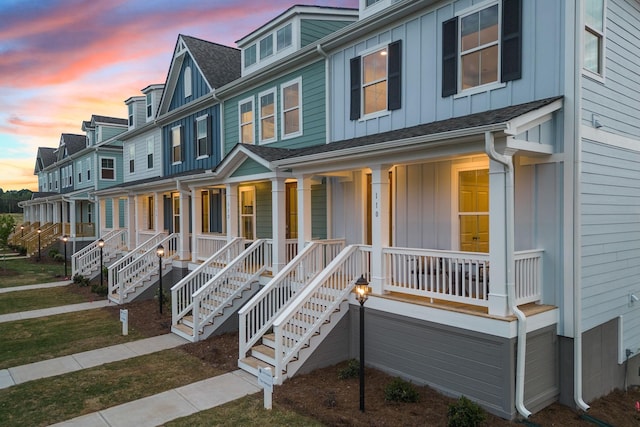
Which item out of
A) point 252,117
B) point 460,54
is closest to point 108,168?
point 252,117

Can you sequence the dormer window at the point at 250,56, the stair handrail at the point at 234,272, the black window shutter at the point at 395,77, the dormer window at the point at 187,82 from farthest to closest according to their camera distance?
the dormer window at the point at 187,82
the dormer window at the point at 250,56
the stair handrail at the point at 234,272
the black window shutter at the point at 395,77

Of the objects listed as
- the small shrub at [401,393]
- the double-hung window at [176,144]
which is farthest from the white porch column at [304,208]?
the double-hung window at [176,144]

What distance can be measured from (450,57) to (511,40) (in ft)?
3.95

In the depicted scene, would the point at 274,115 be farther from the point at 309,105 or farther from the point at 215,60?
the point at 215,60

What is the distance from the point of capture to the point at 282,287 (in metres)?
9.28

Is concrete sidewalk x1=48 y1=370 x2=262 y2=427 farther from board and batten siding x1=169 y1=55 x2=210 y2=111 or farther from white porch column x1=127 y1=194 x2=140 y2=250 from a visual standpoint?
white porch column x1=127 y1=194 x2=140 y2=250

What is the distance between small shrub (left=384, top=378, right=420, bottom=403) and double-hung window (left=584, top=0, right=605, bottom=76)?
235 inches

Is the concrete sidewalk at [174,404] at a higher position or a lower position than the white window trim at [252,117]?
lower

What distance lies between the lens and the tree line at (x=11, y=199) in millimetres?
74625

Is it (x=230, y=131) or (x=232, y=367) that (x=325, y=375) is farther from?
(x=230, y=131)

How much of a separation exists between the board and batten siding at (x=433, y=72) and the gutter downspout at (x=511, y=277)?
6.31ft

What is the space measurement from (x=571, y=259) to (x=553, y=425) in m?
2.50

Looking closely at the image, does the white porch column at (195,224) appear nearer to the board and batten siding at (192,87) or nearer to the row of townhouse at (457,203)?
the row of townhouse at (457,203)

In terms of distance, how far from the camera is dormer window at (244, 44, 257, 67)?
46.3 feet
